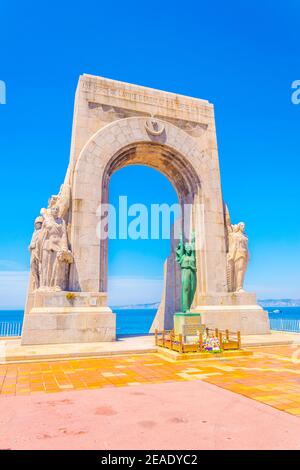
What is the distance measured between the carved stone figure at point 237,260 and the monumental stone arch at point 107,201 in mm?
183

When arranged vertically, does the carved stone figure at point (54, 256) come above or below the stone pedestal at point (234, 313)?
above

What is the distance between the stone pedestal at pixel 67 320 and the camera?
12570 millimetres

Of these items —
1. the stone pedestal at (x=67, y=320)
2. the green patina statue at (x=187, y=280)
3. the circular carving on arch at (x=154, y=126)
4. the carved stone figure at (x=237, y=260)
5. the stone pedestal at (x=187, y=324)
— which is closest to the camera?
the stone pedestal at (x=187, y=324)

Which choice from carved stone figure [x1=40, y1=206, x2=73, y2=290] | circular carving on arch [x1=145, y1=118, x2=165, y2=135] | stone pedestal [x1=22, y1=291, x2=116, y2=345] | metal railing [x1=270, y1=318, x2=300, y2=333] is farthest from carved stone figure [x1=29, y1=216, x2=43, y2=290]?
metal railing [x1=270, y1=318, x2=300, y2=333]

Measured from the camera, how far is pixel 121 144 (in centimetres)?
1641

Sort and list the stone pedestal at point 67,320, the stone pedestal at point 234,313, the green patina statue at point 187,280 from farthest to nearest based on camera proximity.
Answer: the stone pedestal at point 234,313
the green patina statue at point 187,280
the stone pedestal at point 67,320

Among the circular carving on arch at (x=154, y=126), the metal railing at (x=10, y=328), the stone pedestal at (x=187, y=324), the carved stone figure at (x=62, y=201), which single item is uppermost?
the circular carving on arch at (x=154, y=126)

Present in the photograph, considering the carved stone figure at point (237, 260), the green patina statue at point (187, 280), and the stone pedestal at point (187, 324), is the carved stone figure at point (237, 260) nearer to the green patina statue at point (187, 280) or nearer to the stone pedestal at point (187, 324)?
the green patina statue at point (187, 280)

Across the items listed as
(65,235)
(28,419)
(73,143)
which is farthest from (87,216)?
→ (28,419)

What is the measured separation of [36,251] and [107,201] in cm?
412

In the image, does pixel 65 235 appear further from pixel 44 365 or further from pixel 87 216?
pixel 44 365

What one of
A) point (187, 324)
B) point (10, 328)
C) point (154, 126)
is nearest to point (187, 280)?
point (187, 324)

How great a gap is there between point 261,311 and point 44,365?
434 inches

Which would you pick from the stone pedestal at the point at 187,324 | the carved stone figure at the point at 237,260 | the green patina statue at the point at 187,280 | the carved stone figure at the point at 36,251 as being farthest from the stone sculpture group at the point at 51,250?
the carved stone figure at the point at 237,260
